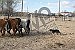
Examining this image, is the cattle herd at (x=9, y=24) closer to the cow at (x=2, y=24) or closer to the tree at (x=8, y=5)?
the cow at (x=2, y=24)

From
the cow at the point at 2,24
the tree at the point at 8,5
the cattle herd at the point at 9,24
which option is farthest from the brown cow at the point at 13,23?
the tree at the point at 8,5

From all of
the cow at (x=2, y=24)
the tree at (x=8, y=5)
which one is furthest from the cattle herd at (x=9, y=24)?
the tree at (x=8, y=5)

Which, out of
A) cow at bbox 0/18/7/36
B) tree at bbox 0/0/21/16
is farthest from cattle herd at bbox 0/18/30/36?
tree at bbox 0/0/21/16

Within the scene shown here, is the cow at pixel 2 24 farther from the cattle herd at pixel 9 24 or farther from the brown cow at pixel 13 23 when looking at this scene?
the brown cow at pixel 13 23

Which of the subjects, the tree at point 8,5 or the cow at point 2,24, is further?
the tree at point 8,5

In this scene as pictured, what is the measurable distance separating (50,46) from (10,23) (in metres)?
5.07

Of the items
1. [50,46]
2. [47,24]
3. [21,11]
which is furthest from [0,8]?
[50,46]

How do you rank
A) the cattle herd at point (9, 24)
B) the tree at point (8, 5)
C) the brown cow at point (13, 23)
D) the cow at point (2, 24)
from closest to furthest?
the cow at point (2, 24), the cattle herd at point (9, 24), the brown cow at point (13, 23), the tree at point (8, 5)

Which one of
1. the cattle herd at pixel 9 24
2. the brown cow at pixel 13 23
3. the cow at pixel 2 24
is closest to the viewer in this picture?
the cow at pixel 2 24

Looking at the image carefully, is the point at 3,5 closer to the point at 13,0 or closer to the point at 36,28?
the point at 13,0

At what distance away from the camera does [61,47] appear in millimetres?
12000

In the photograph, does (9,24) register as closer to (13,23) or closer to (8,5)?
(13,23)

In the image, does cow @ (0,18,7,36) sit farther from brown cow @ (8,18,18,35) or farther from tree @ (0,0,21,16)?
tree @ (0,0,21,16)

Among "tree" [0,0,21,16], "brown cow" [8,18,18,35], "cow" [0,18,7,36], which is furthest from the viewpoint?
"tree" [0,0,21,16]
